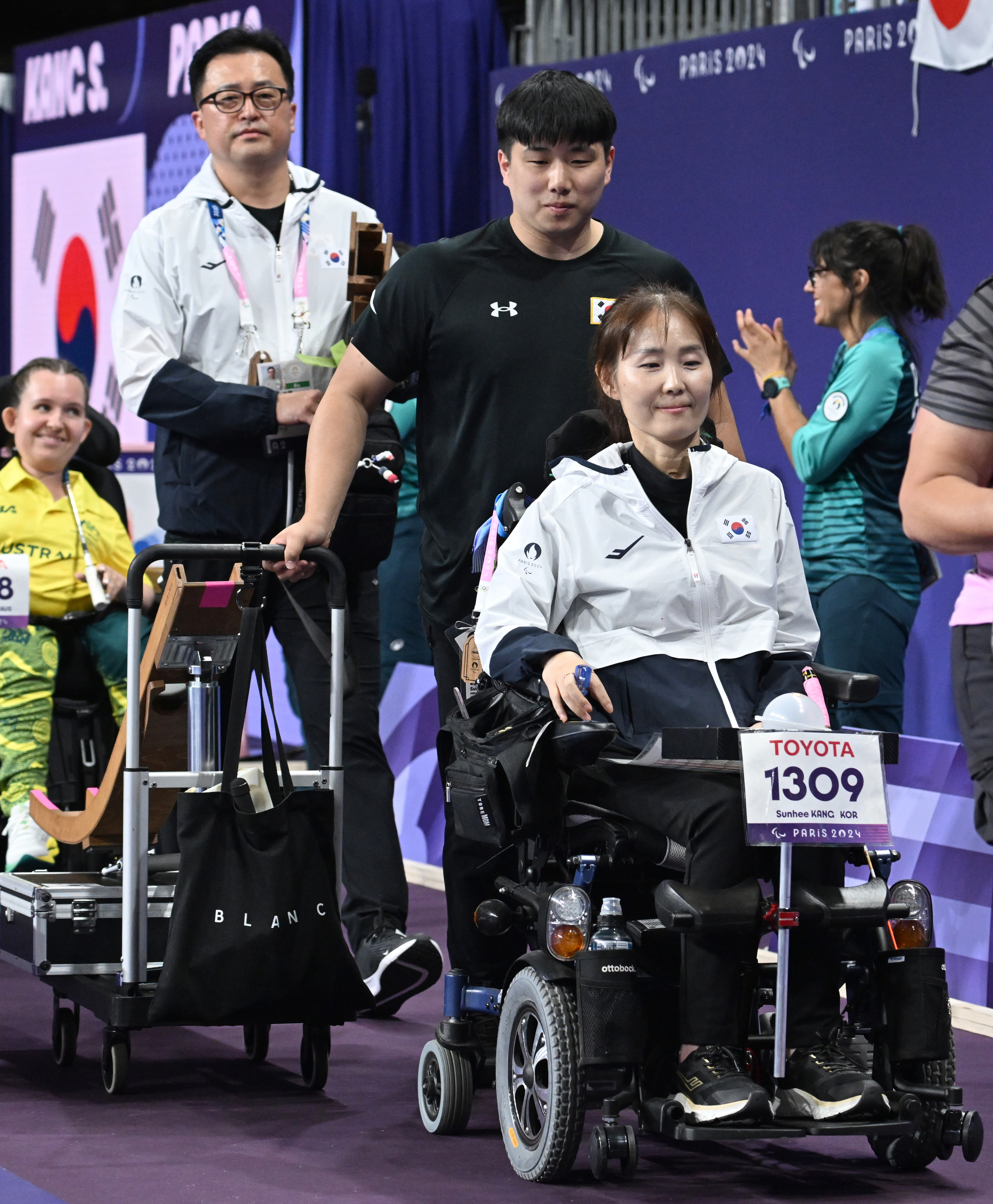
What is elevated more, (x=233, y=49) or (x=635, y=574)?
(x=233, y=49)

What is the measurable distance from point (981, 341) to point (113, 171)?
278 inches

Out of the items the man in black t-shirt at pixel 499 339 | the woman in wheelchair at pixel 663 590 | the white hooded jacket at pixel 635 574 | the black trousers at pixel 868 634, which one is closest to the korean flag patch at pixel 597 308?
the man in black t-shirt at pixel 499 339

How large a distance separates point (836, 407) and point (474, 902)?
6.81 feet

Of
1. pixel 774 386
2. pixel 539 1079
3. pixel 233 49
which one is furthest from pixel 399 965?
pixel 774 386

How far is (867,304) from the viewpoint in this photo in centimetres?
504

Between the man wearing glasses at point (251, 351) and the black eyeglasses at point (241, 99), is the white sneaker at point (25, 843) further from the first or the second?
the black eyeglasses at point (241, 99)

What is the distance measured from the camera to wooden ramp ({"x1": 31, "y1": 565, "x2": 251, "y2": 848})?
350cm

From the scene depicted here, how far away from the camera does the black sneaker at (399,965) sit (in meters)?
3.82

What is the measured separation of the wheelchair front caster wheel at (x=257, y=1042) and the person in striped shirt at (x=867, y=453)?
190 cm

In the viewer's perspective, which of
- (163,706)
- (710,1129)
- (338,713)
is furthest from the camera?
(163,706)

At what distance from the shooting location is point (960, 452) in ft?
8.95

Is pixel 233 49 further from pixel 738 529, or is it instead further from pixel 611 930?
pixel 611 930

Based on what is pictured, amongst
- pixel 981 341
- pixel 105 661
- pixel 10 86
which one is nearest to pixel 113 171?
pixel 10 86

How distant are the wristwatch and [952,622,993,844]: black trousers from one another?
261 cm
